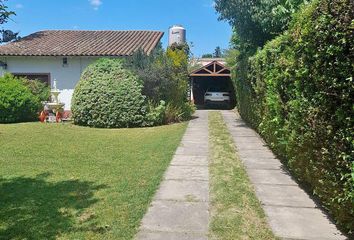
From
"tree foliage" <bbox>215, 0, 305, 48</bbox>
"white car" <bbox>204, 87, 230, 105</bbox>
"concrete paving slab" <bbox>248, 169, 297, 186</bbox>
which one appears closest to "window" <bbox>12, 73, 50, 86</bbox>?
"white car" <bbox>204, 87, 230, 105</bbox>

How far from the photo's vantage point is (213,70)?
26.4m

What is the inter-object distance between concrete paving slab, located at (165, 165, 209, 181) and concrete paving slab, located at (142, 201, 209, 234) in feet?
4.40

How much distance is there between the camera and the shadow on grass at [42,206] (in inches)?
166

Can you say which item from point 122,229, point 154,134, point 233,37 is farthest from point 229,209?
point 233,37

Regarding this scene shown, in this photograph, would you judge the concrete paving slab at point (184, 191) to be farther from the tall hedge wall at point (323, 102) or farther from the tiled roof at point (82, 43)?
the tiled roof at point (82, 43)

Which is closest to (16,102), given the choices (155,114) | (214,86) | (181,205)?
(155,114)

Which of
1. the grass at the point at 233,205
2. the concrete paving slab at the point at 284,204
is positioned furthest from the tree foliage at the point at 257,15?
the grass at the point at 233,205

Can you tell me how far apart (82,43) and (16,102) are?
7.70m

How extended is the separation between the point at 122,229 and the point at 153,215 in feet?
1.83

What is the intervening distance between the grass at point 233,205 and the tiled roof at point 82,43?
546 inches

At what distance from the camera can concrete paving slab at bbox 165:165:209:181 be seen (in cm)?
645

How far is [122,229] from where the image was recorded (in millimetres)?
4195

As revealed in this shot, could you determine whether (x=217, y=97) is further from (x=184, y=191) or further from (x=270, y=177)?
(x=184, y=191)

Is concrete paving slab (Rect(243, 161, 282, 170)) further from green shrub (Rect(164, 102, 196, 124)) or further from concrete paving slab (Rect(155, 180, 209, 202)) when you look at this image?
green shrub (Rect(164, 102, 196, 124))
